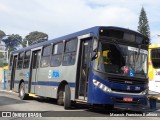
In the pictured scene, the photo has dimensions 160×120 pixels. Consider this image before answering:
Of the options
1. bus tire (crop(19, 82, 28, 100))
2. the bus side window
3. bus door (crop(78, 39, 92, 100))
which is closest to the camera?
→ bus door (crop(78, 39, 92, 100))

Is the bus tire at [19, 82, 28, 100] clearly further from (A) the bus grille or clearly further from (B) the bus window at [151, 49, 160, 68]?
(A) the bus grille

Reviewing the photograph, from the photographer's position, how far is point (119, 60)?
12.0m

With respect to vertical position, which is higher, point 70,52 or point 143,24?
point 143,24

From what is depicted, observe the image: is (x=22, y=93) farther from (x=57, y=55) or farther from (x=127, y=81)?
(x=127, y=81)

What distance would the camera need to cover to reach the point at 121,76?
11.8 meters

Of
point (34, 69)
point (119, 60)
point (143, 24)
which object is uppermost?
point (143, 24)

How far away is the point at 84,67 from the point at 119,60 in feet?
5.01

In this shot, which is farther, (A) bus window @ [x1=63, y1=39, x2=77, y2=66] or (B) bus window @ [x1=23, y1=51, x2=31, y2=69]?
(B) bus window @ [x1=23, y1=51, x2=31, y2=69]

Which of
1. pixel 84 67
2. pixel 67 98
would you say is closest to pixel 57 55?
pixel 67 98

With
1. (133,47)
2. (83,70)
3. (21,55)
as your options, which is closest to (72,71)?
(83,70)

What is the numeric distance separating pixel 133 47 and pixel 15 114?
508 centimetres

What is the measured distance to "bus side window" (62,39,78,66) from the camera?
13.7 m

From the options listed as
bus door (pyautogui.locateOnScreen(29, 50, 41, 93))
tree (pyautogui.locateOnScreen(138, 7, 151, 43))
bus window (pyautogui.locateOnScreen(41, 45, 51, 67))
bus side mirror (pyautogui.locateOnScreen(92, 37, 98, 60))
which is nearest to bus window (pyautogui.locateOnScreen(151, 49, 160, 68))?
bus window (pyautogui.locateOnScreen(41, 45, 51, 67))

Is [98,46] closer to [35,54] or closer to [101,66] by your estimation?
[101,66]
